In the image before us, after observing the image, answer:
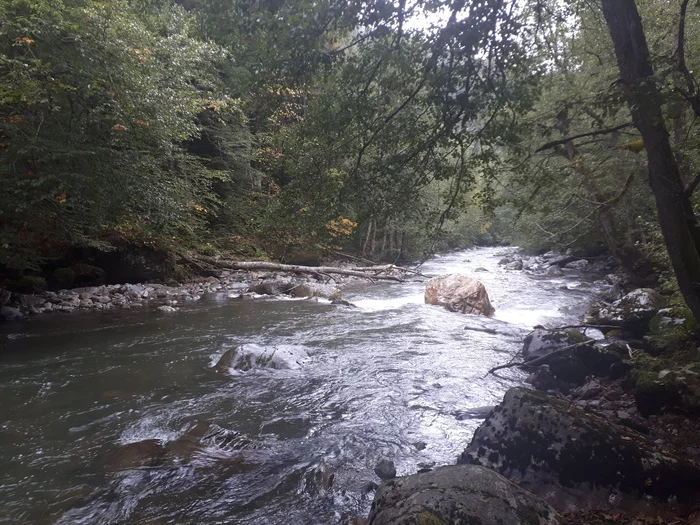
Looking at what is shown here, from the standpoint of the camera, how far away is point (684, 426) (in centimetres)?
423

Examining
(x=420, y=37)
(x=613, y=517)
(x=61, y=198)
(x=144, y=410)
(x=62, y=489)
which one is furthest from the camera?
(x=61, y=198)

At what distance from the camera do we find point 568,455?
3529 millimetres

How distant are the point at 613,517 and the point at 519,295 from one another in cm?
1175

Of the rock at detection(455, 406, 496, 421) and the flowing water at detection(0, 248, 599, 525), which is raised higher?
the rock at detection(455, 406, 496, 421)

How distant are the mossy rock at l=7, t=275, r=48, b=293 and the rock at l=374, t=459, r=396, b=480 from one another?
448 inches

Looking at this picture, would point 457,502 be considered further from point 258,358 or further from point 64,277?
point 64,277

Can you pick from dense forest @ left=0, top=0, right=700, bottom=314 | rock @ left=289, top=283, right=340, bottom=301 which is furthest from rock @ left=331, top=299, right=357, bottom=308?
dense forest @ left=0, top=0, right=700, bottom=314

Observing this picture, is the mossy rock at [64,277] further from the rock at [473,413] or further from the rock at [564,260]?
the rock at [564,260]

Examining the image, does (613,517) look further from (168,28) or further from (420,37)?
(168,28)

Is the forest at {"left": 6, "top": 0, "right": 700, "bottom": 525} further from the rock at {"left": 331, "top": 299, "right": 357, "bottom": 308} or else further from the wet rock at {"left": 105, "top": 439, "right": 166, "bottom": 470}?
the rock at {"left": 331, "top": 299, "right": 357, "bottom": 308}

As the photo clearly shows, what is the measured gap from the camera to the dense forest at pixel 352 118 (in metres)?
4.05

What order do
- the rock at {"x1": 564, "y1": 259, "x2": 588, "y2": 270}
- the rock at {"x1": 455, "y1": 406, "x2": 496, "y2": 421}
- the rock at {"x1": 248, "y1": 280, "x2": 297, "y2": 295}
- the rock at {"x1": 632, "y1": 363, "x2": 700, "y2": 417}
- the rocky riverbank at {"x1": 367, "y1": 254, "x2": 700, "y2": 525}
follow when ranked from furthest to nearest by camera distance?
the rock at {"x1": 564, "y1": 259, "x2": 588, "y2": 270} → the rock at {"x1": 248, "y1": 280, "x2": 297, "y2": 295} → the rock at {"x1": 455, "y1": 406, "x2": 496, "y2": 421} → the rock at {"x1": 632, "y1": 363, "x2": 700, "y2": 417} → the rocky riverbank at {"x1": 367, "y1": 254, "x2": 700, "y2": 525}

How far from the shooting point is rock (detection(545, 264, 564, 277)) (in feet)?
65.2

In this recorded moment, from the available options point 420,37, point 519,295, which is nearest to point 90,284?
point 420,37
